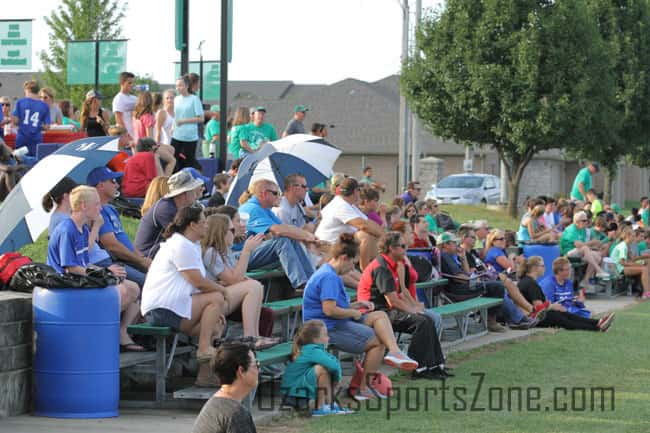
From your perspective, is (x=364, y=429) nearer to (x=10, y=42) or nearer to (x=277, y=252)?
(x=277, y=252)

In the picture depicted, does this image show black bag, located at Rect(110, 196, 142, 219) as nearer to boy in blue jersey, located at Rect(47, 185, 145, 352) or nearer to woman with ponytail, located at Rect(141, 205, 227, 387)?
boy in blue jersey, located at Rect(47, 185, 145, 352)

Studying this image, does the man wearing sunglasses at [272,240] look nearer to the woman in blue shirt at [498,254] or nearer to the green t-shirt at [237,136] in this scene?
the woman in blue shirt at [498,254]

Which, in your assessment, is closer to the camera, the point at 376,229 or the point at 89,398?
the point at 89,398

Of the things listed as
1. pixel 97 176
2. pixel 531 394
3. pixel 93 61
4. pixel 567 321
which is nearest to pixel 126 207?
pixel 97 176

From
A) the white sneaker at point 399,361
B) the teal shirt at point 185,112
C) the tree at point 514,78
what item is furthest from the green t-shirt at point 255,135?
the tree at point 514,78

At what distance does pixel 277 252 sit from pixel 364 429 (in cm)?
389

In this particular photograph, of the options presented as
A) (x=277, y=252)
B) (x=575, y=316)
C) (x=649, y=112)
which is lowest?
(x=575, y=316)

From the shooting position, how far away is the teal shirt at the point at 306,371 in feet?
32.7

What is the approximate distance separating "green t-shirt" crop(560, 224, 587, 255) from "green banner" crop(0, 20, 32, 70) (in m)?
15.9

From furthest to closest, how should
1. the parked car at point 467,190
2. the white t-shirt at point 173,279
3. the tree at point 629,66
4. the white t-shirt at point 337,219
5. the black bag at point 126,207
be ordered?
the parked car at point 467,190 < the tree at point 629,66 < the black bag at point 126,207 < the white t-shirt at point 337,219 < the white t-shirt at point 173,279

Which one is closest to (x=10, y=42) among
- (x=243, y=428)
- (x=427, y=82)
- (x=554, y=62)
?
(x=427, y=82)

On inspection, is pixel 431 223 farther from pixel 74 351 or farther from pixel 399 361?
pixel 74 351

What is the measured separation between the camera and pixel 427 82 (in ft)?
119

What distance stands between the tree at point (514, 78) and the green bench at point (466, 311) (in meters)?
18.3
